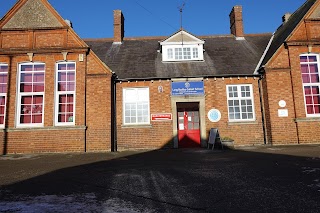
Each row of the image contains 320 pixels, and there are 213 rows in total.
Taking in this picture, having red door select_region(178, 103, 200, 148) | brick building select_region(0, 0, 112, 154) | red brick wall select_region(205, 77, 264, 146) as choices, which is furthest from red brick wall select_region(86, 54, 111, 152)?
red brick wall select_region(205, 77, 264, 146)

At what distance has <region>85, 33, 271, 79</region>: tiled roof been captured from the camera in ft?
49.1

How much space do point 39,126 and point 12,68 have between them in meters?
3.59

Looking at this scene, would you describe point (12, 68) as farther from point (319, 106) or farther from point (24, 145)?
point (319, 106)

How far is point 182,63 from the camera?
16.1m

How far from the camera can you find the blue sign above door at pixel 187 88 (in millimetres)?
14586

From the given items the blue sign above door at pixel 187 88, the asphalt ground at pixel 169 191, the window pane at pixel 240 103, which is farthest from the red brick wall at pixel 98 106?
the window pane at pixel 240 103

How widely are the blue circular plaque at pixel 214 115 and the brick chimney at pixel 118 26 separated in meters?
9.44

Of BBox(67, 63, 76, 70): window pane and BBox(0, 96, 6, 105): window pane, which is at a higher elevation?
BBox(67, 63, 76, 70): window pane

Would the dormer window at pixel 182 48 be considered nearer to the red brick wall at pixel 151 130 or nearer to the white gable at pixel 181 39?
the white gable at pixel 181 39

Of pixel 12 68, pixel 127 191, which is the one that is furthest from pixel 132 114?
pixel 127 191

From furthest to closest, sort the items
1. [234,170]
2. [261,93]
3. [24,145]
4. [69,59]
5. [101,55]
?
[101,55], [261,93], [69,59], [24,145], [234,170]

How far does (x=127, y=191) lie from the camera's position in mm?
4430

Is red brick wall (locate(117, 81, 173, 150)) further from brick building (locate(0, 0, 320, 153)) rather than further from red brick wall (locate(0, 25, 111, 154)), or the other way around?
red brick wall (locate(0, 25, 111, 154))

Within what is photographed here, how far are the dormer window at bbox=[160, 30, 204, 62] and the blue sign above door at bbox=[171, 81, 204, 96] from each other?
7.89ft
